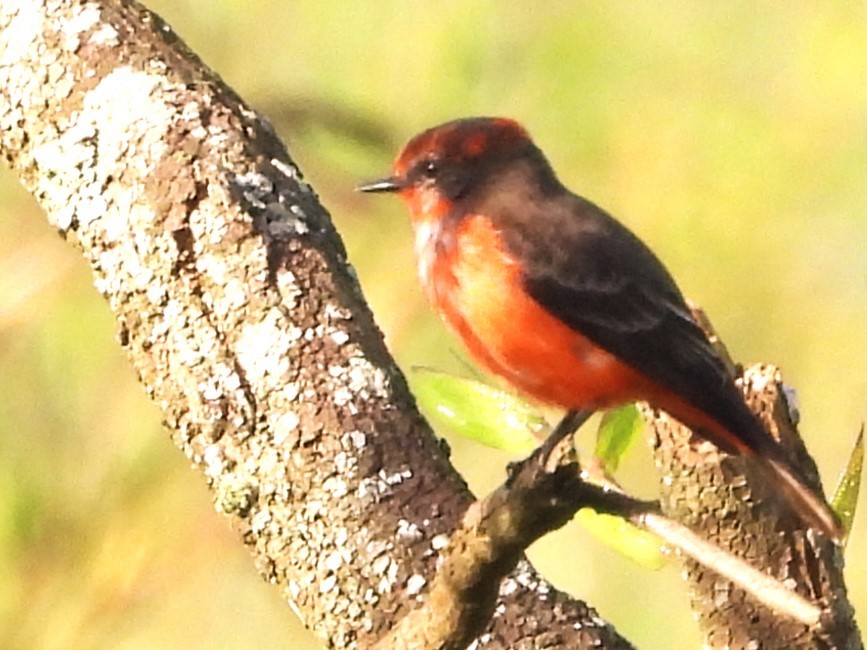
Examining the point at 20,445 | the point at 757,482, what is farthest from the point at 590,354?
the point at 20,445

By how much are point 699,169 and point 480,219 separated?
2.75 metres

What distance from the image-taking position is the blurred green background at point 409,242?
4.18m

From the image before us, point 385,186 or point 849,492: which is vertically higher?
point 385,186

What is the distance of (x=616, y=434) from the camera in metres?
2.25

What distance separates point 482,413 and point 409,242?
8.14ft

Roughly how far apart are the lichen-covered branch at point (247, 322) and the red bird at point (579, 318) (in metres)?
0.23

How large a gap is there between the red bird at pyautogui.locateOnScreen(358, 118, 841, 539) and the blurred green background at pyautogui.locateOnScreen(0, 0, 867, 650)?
62.0 inches

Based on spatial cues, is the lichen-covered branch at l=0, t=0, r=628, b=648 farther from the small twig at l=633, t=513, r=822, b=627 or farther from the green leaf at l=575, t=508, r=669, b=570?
the small twig at l=633, t=513, r=822, b=627

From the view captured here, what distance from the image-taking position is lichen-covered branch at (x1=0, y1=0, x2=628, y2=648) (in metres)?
1.89

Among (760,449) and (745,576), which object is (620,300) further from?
(745,576)

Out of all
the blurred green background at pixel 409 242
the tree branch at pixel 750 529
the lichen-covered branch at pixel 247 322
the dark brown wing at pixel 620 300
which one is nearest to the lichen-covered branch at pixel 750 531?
the tree branch at pixel 750 529

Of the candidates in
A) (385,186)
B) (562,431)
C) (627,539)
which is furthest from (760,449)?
(385,186)

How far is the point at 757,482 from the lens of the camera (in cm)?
229

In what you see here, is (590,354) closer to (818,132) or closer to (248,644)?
(248,644)
